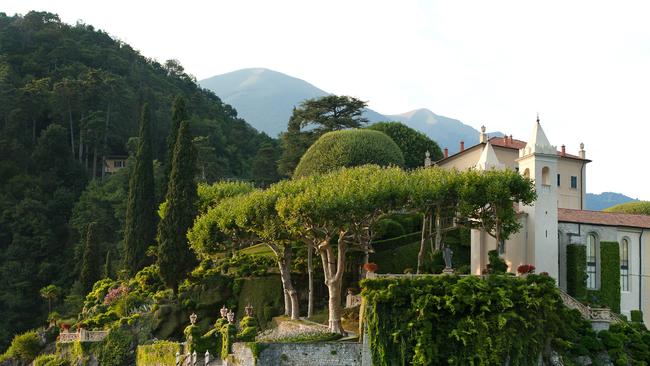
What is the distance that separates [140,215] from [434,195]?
28.2m

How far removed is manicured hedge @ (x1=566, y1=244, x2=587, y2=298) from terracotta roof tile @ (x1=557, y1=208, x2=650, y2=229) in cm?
201

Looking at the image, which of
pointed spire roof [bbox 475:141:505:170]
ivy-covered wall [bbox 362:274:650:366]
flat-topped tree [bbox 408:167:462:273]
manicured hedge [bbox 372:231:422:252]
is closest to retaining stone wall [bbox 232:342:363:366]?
ivy-covered wall [bbox 362:274:650:366]

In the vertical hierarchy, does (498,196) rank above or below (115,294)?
above

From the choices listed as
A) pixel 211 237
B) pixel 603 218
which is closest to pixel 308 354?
pixel 211 237

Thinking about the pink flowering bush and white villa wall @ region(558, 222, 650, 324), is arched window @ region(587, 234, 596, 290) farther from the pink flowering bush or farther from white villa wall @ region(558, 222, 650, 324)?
the pink flowering bush

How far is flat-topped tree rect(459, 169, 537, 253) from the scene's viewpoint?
43469 millimetres

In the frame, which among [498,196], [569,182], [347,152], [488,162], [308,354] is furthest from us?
[569,182]

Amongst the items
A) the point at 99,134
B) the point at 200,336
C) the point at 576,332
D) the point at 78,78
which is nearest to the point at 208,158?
the point at 99,134

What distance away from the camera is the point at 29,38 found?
103312mm

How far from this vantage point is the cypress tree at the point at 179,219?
179 ft

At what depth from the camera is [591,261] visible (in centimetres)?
4881

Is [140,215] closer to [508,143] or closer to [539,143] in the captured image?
[508,143]

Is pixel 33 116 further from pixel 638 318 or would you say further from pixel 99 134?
pixel 638 318

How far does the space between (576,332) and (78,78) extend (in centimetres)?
6889
